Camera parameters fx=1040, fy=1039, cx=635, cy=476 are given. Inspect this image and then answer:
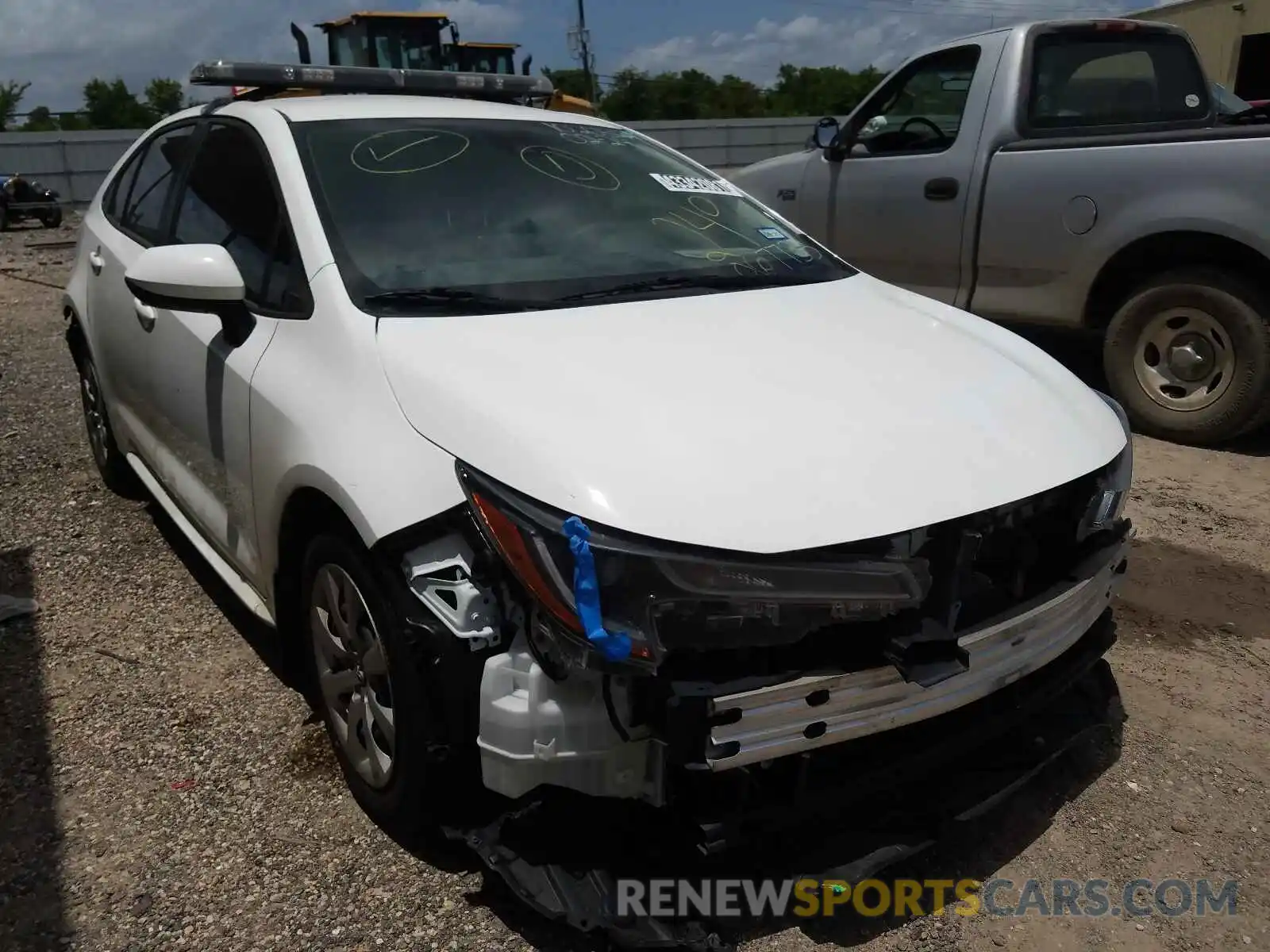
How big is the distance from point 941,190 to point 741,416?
4.03 m

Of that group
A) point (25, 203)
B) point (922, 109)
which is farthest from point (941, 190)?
point (25, 203)

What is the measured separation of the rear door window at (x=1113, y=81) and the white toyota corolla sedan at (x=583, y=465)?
2996 millimetres

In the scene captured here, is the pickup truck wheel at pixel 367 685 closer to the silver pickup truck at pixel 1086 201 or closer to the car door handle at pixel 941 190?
the silver pickup truck at pixel 1086 201

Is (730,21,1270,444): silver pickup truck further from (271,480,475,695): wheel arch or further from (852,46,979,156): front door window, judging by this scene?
(271,480,475,695): wheel arch

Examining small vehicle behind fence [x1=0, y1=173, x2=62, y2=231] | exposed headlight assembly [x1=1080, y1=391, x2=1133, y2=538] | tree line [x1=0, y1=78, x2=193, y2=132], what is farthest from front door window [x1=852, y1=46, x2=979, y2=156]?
tree line [x1=0, y1=78, x2=193, y2=132]

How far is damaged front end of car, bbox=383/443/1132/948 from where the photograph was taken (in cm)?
180

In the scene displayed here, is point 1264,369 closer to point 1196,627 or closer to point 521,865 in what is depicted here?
point 1196,627

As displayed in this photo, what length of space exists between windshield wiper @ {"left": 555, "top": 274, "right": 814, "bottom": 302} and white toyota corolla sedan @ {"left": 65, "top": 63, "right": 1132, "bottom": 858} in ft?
0.04

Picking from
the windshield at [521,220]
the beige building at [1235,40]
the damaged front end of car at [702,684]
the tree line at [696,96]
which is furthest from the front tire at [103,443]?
the tree line at [696,96]

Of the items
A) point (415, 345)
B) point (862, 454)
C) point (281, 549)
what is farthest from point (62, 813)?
point (862, 454)

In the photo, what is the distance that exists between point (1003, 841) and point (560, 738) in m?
1.18

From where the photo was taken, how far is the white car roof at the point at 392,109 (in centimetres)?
308

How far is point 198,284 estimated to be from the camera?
2598mm

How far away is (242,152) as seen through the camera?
10.0 feet
